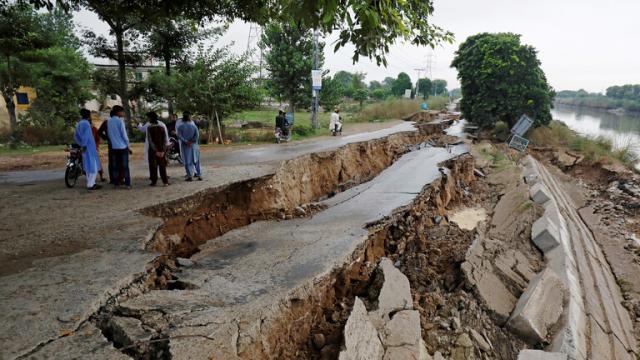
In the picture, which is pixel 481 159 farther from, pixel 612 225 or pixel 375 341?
pixel 375 341

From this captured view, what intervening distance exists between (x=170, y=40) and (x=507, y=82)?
1683 centimetres

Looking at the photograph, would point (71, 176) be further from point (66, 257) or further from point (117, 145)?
point (66, 257)

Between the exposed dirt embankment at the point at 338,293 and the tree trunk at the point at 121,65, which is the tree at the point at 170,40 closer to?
the tree trunk at the point at 121,65

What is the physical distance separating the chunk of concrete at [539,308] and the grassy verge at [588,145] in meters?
14.6

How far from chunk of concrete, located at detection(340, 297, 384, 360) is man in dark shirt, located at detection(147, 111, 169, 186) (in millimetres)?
4991

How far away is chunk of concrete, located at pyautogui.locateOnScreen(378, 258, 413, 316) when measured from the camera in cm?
400

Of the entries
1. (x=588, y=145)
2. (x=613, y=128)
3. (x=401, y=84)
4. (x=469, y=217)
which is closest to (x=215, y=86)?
(x=469, y=217)

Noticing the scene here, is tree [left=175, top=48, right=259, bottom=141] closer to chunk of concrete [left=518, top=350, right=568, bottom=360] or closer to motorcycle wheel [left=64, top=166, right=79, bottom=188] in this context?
motorcycle wheel [left=64, top=166, right=79, bottom=188]

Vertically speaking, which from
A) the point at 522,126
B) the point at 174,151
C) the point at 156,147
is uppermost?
the point at 522,126

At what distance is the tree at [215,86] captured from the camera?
13.8 meters

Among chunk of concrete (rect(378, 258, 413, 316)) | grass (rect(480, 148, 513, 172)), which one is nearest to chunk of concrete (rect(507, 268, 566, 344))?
chunk of concrete (rect(378, 258, 413, 316))

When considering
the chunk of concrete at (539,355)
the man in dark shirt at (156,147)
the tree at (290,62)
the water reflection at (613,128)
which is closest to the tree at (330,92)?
the tree at (290,62)

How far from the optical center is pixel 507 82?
1856 cm

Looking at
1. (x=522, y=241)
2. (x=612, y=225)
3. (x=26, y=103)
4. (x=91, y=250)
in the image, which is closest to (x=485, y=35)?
(x=612, y=225)
